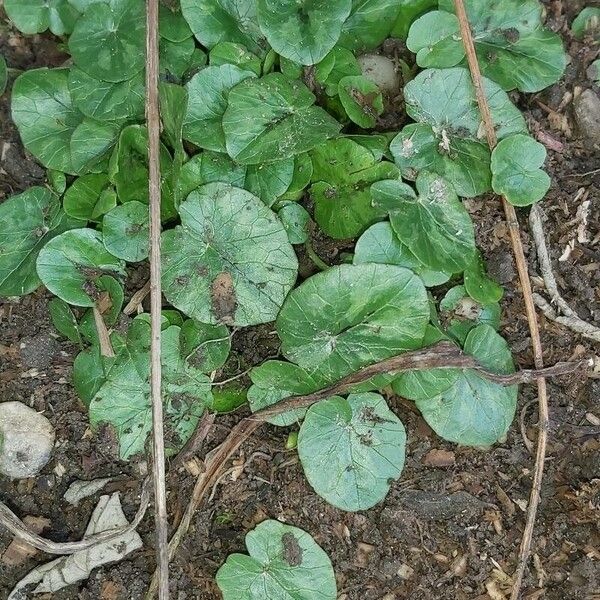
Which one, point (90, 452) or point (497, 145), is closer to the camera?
point (497, 145)

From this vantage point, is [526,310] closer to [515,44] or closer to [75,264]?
[515,44]

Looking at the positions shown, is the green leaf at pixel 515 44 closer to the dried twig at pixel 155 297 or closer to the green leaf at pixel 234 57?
the green leaf at pixel 234 57

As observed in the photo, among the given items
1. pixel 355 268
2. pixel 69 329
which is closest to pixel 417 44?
pixel 355 268

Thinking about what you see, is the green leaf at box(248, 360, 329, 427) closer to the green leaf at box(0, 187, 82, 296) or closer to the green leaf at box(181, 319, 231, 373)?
the green leaf at box(181, 319, 231, 373)

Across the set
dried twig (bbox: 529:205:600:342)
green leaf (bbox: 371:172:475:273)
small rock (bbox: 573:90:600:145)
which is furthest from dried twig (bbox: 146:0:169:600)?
small rock (bbox: 573:90:600:145)

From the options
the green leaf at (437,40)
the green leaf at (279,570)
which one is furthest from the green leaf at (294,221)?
the green leaf at (279,570)

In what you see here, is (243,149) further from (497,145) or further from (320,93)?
(497,145)

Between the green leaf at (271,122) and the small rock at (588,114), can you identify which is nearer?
the green leaf at (271,122)
